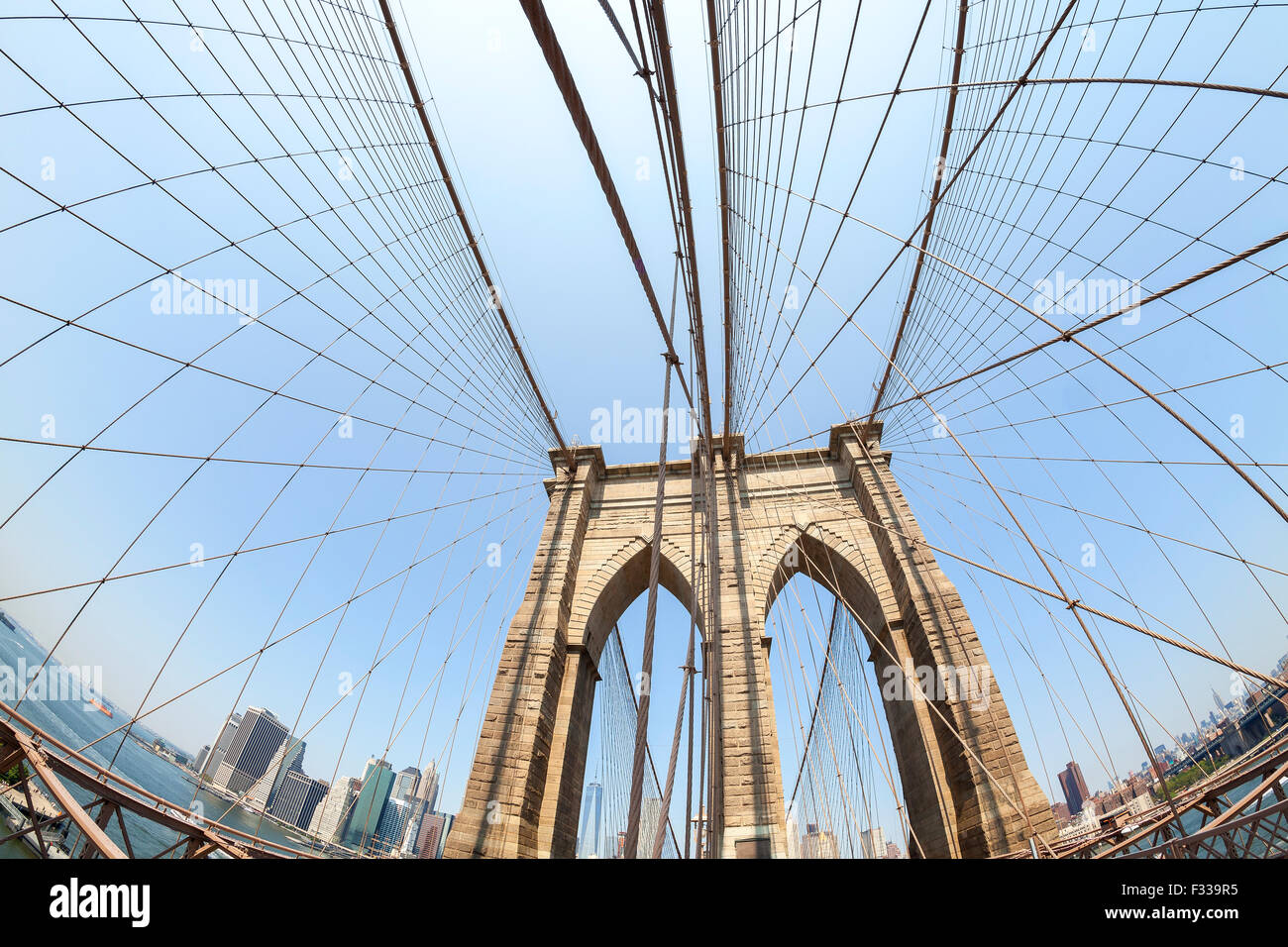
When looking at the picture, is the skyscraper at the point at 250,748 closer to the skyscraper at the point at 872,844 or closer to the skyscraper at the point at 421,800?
the skyscraper at the point at 421,800

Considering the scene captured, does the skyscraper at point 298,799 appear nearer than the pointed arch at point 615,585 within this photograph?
No

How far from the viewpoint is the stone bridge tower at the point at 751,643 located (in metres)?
7.08

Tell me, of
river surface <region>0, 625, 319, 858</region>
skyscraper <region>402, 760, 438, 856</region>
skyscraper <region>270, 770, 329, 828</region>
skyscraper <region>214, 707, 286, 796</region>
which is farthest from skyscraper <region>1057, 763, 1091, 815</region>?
skyscraper <region>214, 707, 286, 796</region>

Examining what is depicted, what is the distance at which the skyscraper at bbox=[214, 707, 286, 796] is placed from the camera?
37.4 metres

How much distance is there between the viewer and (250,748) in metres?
37.8

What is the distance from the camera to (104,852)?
10.4 ft

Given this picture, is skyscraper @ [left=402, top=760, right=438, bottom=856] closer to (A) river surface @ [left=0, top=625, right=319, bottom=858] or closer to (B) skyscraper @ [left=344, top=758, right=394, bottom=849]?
(B) skyscraper @ [left=344, top=758, right=394, bottom=849]

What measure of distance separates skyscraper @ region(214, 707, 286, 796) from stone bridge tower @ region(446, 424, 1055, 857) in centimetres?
4119

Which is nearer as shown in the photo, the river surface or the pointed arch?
the pointed arch

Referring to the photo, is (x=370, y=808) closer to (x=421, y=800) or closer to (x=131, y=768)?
(x=421, y=800)

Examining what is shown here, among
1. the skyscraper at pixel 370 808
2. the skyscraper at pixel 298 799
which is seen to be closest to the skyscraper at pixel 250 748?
the skyscraper at pixel 298 799

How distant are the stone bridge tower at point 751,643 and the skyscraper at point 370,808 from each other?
1579mm
